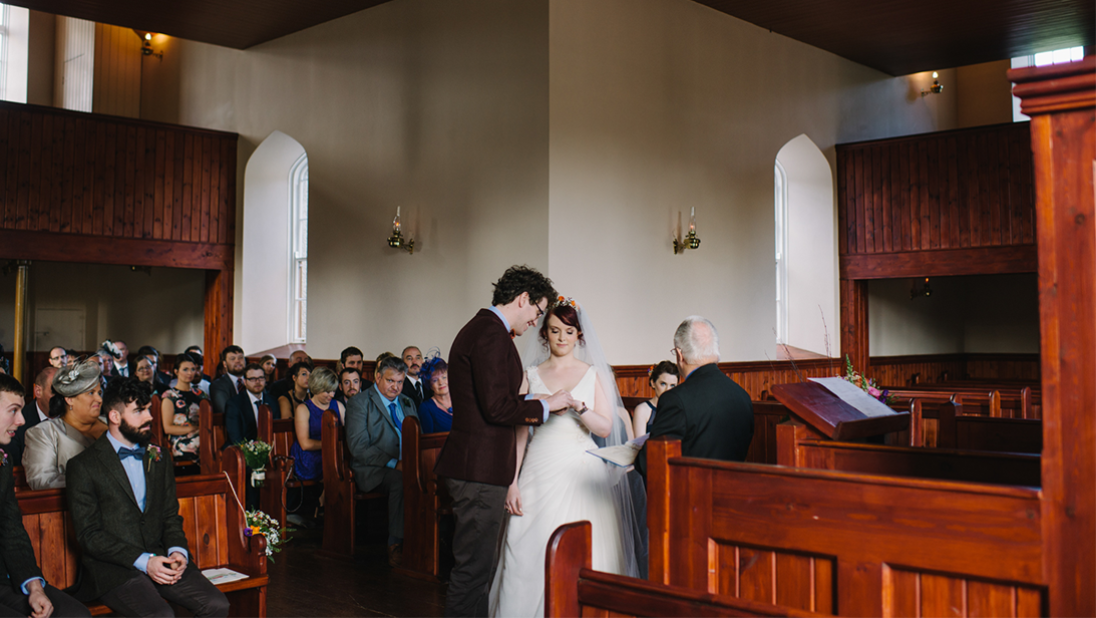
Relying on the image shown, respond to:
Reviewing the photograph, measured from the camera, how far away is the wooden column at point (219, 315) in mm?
11586

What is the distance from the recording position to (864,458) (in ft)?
9.15

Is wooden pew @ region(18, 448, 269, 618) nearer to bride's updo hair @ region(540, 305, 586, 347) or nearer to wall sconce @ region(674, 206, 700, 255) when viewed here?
bride's updo hair @ region(540, 305, 586, 347)

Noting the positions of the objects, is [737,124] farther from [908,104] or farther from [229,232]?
[229,232]

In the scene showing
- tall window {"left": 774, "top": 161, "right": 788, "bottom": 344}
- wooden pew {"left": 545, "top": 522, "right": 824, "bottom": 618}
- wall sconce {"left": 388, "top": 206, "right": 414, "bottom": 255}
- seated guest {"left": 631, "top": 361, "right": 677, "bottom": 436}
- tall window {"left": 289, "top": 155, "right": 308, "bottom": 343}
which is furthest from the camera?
tall window {"left": 289, "top": 155, "right": 308, "bottom": 343}

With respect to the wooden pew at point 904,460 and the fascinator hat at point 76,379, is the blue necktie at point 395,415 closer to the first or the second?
the fascinator hat at point 76,379

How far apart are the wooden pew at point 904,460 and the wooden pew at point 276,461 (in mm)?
4113

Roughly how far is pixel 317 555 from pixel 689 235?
5118 millimetres

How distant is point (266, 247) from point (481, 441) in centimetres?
893

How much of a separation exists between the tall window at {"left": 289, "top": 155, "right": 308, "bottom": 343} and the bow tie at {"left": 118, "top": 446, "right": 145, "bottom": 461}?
8.43 m

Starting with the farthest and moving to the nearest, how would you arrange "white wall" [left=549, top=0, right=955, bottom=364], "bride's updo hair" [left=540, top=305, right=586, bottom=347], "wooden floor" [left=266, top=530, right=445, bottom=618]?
"white wall" [left=549, top=0, right=955, bottom=364] → "wooden floor" [left=266, top=530, right=445, bottom=618] → "bride's updo hair" [left=540, top=305, right=586, bottom=347]

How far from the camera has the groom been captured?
140 inches

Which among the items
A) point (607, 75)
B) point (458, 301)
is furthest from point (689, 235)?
point (458, 301)

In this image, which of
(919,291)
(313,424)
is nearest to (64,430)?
(313,424)

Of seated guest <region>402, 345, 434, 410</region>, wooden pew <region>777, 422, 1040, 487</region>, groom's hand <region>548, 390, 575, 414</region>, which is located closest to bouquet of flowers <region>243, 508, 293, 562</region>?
groom's hand <region>548, 390, 575, 414</region>
